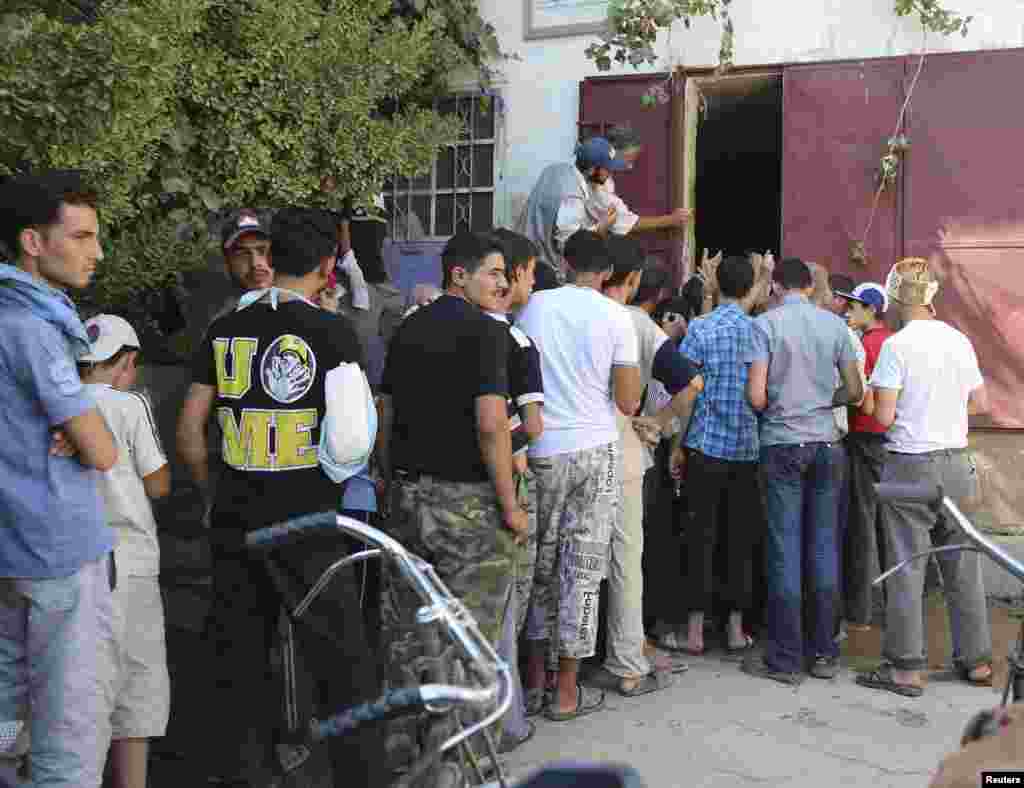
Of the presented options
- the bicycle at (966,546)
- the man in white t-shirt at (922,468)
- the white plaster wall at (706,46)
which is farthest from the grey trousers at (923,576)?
the white plaster wall at (706,46)

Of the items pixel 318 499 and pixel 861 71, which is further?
pixel 861 71

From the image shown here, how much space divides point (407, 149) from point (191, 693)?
3.28 metres

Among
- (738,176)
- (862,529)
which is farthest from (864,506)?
(738,176)

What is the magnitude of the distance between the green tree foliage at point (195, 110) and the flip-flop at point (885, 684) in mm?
3633

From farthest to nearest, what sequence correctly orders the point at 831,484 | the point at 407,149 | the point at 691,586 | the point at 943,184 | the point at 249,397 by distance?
the point at 943,184 < the point at 407,149 < the point at 691,586 < the point at 831,484 < the point at 249,397

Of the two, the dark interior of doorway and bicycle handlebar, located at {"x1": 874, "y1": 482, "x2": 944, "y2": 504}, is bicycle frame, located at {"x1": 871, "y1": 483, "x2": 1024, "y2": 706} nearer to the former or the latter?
bicycle handlebar, located at {"x1": 874, "y1": 482, "x2": 944, "y2": 504}

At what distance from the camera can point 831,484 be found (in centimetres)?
580

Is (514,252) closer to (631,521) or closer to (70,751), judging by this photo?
(631,521)

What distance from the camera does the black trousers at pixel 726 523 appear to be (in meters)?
6.14

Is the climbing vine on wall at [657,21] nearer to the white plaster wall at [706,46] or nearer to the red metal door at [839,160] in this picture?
the white plaster wall at [706,46]

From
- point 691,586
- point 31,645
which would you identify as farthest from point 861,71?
point 31,645

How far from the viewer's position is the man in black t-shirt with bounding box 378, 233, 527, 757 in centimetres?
424

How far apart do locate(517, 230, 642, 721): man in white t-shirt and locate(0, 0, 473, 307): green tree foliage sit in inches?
67.0

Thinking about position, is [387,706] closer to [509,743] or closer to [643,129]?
[509,743]
